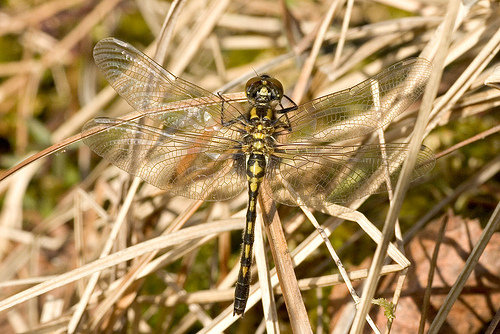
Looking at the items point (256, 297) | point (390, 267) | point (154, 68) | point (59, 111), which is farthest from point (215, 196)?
point (59, 111)

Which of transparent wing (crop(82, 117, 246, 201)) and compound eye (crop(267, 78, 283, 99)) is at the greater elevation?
compound eye (crop(267, 78, 283, 99))

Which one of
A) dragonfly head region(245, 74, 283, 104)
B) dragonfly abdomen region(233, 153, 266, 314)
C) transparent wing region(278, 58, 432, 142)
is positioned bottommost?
dragonfly abdomen region(233, 153, 266, 314)

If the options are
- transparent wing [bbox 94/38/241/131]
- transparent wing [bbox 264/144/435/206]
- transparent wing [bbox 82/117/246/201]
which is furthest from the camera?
transparent wing [bbox 94/38/241/131]

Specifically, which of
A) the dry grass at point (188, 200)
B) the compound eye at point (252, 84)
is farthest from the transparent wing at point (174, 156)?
the compound eye at point (252, 84)

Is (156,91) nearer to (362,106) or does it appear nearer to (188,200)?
(188,200)

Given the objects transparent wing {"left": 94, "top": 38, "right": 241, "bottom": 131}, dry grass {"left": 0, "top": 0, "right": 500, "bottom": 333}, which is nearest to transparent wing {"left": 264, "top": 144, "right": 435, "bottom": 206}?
dry grass {"left": 0, "top": 0, "right": 500, "bottom": 333}

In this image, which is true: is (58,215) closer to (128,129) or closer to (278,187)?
(128,129)

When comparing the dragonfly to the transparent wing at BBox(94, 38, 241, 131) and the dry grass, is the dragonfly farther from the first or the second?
the dry grass
